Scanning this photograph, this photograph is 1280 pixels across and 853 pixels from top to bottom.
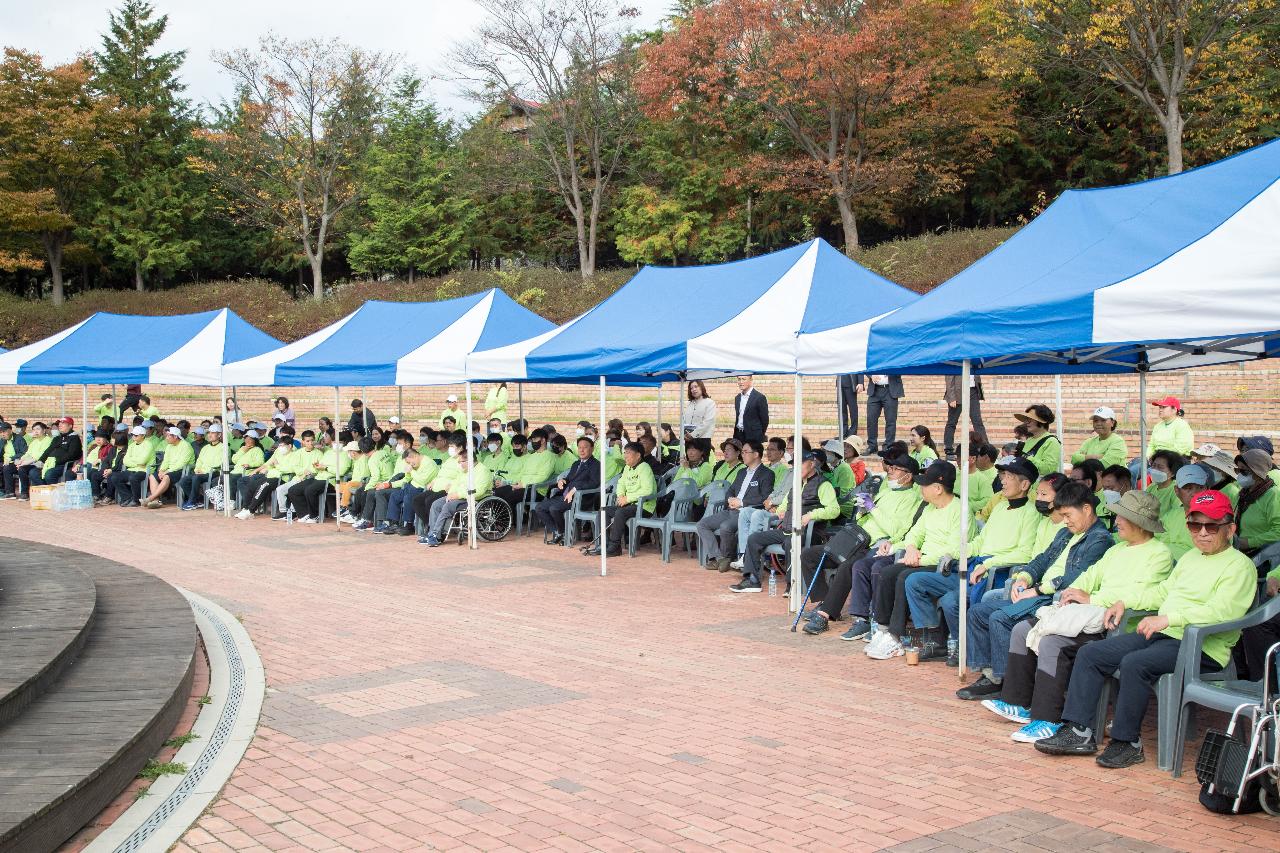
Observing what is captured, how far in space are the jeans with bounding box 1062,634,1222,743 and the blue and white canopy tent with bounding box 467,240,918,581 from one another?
12.2 ft

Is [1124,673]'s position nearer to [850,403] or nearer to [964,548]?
[964,548]

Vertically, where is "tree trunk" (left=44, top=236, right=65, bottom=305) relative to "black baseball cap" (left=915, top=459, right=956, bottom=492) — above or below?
above

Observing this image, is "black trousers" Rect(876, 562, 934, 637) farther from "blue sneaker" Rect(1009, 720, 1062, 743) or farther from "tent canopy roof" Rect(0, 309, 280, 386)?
"tent canopy roof" Rect(0, 309, 280, 386)

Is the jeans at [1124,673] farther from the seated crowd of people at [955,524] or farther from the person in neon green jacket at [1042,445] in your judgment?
the person in neon green jacket at [1042,445]

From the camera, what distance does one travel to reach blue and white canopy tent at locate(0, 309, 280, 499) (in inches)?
723

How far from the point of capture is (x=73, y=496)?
18922 millimetres

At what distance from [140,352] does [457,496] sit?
8.98m

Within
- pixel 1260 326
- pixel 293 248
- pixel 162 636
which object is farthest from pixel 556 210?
pixel 1260 326

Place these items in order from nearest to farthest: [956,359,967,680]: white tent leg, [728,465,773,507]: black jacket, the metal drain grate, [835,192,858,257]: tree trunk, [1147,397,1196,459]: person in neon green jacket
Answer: the metal drain grate < [956,359,967,680]: white tent leg < [728,465,773,507]: black jacket < [1147,397,1196,459]: person in neon green jacket < [835,192,858,257]: tree trunk

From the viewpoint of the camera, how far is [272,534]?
15.5m

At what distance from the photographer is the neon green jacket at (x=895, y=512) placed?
28.1 ft

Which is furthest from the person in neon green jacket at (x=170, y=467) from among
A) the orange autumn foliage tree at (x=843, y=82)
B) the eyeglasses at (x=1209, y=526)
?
the eyeglasses at (x=1209, y=526)

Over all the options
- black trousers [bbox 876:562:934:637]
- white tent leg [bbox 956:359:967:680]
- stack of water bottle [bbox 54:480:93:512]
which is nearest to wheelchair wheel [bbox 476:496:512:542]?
black trousers [bbox 876:562:934:637]

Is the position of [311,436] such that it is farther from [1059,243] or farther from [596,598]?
[1059,243]
